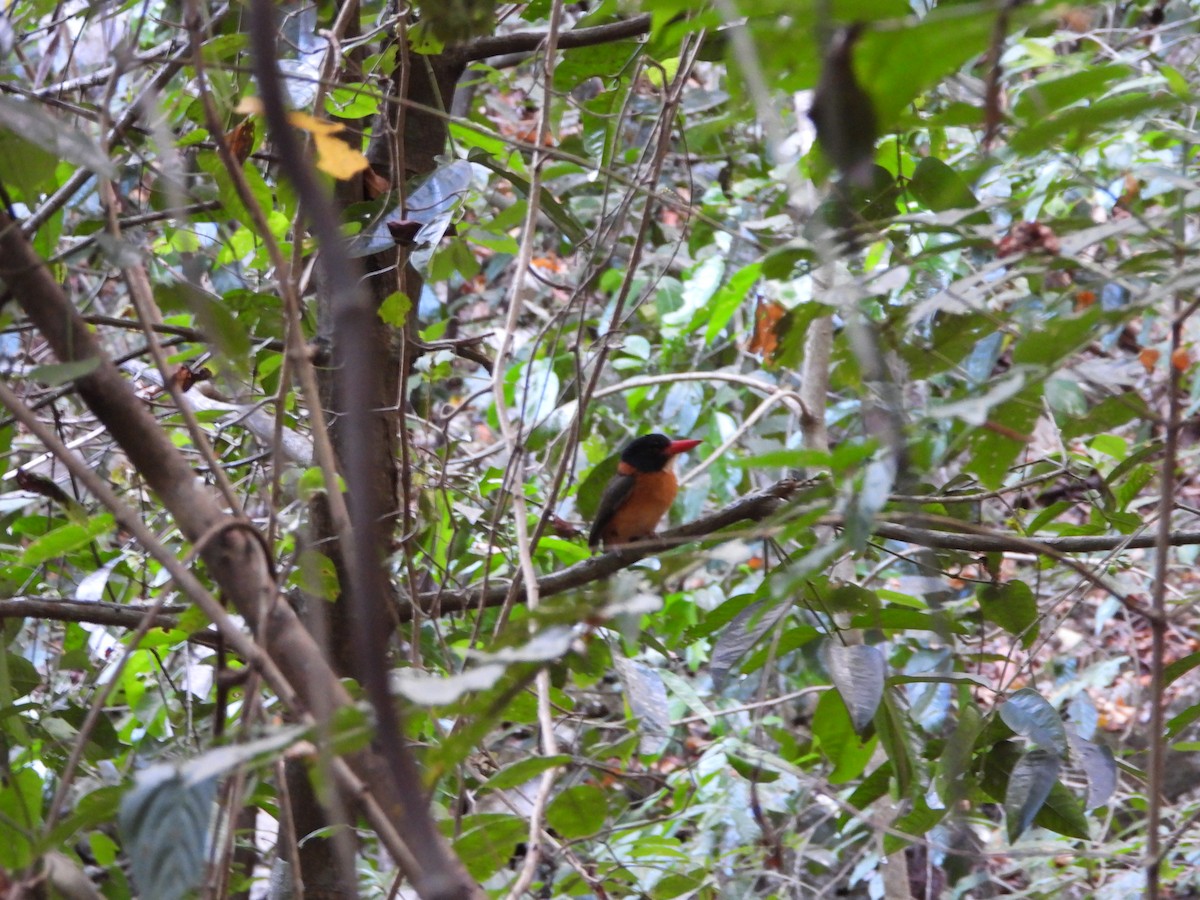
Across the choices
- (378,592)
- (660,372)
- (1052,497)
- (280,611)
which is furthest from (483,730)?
(1052,497)

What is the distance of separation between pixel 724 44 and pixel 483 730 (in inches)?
67.9

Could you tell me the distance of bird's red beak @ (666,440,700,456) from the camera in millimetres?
4242

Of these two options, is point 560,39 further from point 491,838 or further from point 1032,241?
point 491,838

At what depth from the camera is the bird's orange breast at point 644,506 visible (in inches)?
178

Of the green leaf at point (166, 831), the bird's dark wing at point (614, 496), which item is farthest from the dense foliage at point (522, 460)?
the bird's dark wing at point (614, 496)

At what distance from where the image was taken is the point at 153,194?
2.86m

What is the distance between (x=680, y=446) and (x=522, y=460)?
1.69 m

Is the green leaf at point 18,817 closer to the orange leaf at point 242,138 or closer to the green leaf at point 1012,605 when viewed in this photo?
the orange leaf at point 242,138

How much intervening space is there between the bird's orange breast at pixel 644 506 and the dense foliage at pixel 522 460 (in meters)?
0.16

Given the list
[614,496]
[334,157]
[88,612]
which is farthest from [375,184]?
[614,496]

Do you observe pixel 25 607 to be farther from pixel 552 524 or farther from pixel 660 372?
pixel 660 372

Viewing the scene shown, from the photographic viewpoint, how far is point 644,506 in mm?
4605

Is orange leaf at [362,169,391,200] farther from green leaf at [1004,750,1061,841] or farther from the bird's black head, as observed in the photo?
the bird's black head

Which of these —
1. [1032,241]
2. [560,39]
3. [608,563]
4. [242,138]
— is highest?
[560,39]
